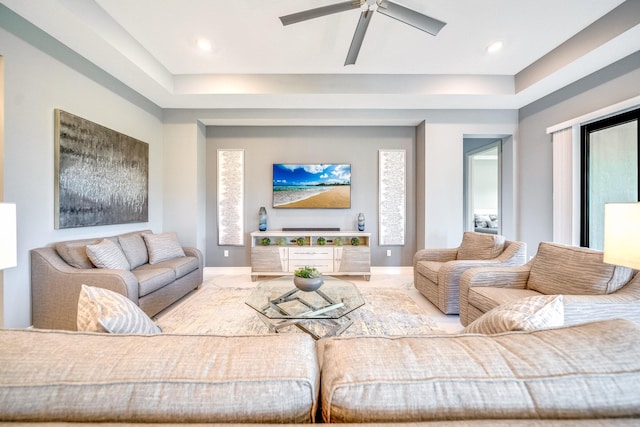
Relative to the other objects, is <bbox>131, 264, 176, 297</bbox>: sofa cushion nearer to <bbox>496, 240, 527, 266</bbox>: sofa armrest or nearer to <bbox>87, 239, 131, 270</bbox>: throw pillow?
<bbox>87, 239, 131, 270</bbox>: throw pillow

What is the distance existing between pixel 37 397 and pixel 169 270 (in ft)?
8.51

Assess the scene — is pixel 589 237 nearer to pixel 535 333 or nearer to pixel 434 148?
pixel 434 148

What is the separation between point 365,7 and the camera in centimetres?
209

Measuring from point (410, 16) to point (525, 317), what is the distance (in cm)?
226

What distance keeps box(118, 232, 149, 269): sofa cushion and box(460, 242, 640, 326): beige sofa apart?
3.48 m

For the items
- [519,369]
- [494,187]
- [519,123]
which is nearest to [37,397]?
[519,369]

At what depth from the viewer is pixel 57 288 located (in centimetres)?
228

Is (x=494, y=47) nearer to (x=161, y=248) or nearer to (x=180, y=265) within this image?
(x=180, y=265)

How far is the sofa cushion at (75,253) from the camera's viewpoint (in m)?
2.44

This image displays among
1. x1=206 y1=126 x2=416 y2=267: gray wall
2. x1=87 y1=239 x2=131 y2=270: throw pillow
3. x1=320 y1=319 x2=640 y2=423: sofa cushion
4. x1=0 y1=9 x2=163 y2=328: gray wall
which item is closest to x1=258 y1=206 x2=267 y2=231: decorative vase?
x1=206 y1=126 x2=416 y2=267: gray wall

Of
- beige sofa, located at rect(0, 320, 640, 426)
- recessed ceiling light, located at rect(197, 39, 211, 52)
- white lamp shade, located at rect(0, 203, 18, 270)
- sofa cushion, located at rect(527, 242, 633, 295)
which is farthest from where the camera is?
recessed ceiling light, located at rect(197, 39, 211, 52)

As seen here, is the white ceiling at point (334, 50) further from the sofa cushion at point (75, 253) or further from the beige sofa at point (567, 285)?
the beige sofa at point (567, 285)

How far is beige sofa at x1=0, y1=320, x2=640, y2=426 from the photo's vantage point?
0.56 m

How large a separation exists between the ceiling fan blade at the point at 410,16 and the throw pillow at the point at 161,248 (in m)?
3.47
